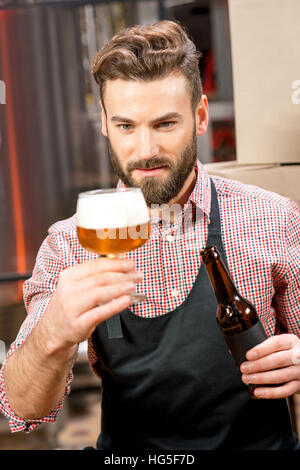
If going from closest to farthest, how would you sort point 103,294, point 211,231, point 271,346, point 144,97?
1. point 103,294
2. point 271,346
3. point 144,97
4. point 211,231

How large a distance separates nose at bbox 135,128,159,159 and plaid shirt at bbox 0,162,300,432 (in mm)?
160

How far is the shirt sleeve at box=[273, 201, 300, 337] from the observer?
1207 mm

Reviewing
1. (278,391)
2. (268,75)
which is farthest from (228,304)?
(268,75)

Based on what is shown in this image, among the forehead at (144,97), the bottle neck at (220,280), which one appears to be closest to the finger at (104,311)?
the bottle neck at (220,280)

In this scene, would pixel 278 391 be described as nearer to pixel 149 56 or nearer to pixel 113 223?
pixel 113 223

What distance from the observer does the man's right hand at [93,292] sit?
781 mm

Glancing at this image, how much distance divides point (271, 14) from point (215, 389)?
79 cm

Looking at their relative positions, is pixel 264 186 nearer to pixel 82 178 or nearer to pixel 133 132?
pixel 133 132

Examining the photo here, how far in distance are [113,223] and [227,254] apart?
1.42ft

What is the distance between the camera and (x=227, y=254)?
1.22 m

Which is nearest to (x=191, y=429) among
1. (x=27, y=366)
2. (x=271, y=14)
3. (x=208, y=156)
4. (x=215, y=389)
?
(x=215, y=389)

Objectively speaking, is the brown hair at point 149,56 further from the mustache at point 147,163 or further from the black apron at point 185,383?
the black apron at point 185,383

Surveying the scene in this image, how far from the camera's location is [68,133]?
135 inches

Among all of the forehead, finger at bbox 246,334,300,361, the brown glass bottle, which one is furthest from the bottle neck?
the forehead
